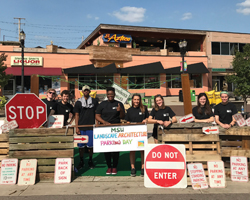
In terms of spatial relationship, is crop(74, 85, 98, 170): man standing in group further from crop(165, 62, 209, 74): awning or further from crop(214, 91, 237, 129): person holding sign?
crop(165, 62, 209, 74): awning

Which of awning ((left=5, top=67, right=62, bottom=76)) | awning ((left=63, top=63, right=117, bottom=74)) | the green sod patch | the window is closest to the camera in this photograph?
the green sod patch

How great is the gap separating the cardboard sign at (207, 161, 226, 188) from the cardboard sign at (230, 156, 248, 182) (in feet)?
1.27

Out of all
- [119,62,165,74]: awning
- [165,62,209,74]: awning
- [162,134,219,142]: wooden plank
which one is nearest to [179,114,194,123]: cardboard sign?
[162,134,219,142]: wooden plank

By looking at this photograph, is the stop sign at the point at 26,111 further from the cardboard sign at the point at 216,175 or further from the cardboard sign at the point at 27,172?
the cardboard sign at the point at 216,175

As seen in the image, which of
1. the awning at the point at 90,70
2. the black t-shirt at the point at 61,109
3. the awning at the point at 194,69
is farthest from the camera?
the awning at the point at 194,69

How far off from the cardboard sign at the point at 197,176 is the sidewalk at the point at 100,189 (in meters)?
0.11

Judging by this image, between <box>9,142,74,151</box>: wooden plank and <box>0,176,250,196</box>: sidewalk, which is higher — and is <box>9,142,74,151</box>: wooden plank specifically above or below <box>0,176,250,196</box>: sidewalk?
above

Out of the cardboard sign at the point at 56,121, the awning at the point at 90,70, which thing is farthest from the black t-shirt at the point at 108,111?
the awning at the point at 90,70

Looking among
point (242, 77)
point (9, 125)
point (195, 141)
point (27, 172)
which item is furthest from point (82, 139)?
point (242, 77)

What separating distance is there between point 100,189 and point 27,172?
5.21 feet

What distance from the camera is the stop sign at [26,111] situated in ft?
15.8

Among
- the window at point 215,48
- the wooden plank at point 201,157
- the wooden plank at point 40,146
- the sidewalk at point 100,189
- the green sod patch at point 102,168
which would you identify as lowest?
the sidewalk at point 100,189

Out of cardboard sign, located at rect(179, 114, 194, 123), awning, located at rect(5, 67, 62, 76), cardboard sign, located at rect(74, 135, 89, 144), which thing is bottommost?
cardboard sign, located at rect(74, 135, 89, 144)

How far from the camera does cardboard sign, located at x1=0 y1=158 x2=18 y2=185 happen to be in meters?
4.58
